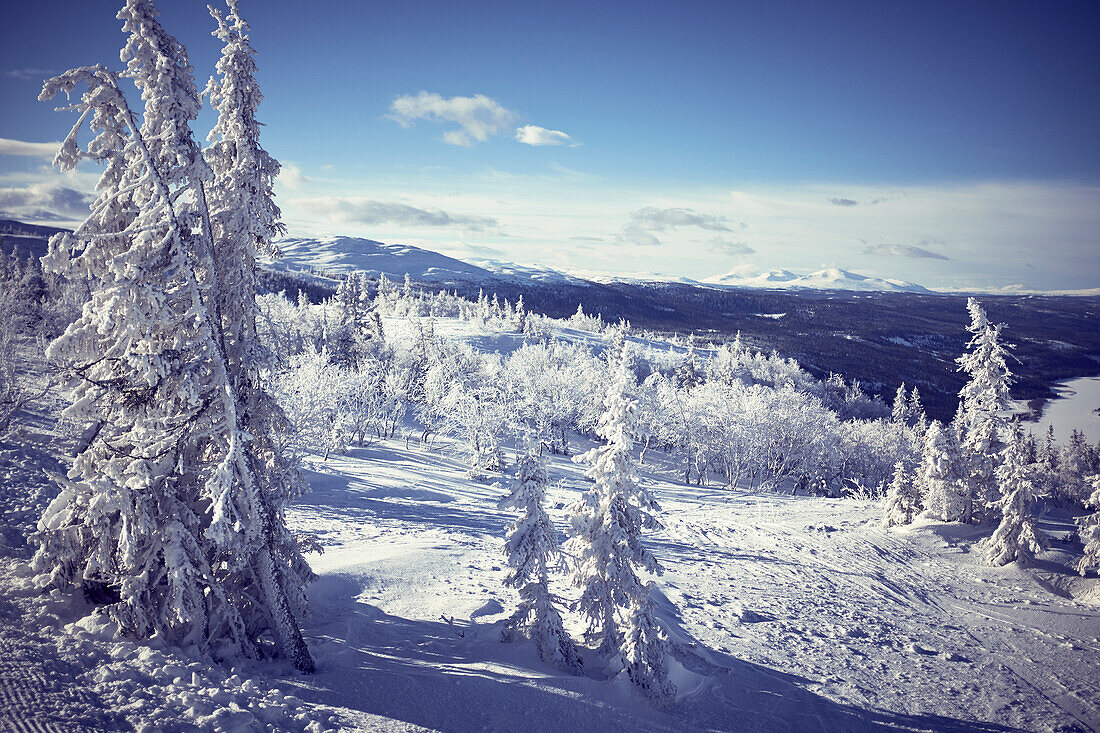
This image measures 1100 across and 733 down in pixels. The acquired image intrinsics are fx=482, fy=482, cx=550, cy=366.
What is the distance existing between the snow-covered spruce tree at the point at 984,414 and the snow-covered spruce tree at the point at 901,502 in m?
2.31

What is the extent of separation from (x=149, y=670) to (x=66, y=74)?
9.42 m

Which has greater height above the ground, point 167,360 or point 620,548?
point 167,360

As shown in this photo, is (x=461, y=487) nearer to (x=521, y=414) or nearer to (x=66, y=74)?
(x=521, y=414)

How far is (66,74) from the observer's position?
24.3 ft

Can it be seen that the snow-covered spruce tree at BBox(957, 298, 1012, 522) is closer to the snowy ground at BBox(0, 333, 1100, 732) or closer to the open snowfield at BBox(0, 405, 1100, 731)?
the open snowfield at BBox(0, 405, 1100, 731)

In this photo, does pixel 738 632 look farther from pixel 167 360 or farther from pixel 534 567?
pixel 167 360

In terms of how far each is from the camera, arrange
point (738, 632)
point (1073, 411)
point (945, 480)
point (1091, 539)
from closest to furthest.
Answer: point (738, 632) → point (1091, 539) → point (945, 480) → point (1073, 411)

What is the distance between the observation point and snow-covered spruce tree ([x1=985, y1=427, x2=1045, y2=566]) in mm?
22172

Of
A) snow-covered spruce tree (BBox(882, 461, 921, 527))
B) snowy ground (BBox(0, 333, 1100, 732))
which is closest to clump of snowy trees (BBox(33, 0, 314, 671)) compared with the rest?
snowy ground (BBox(0, 333, 1100, 732))

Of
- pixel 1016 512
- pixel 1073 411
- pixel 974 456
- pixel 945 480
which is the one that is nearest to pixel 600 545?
pixel 1016 512

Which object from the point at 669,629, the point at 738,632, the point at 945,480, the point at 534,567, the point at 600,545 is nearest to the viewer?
the point at 600,545

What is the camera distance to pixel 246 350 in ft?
30.2

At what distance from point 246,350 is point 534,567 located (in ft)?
26.8

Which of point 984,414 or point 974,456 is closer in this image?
point 984,414
